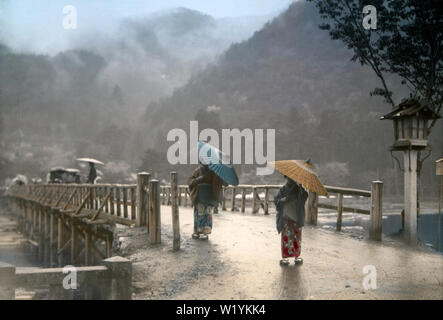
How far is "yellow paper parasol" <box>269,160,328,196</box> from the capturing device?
19.6ft

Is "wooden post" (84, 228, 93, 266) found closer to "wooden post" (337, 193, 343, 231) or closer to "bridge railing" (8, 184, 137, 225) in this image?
"bridge railing" (8, 184, 137, 225)

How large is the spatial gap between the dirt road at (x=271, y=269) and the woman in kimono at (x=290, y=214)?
29cm

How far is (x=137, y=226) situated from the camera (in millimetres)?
9469

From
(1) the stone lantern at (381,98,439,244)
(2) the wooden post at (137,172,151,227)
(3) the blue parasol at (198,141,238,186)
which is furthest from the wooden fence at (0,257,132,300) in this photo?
(1) the stone lantern at (381,98,439,244)

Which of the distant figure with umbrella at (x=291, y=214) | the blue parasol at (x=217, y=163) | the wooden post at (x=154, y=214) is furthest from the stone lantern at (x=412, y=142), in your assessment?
the wooden post at (x=154, y=214)

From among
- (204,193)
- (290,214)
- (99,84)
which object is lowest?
(290,214)

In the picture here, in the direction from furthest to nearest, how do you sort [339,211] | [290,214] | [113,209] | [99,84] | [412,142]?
[99,84] < [113,209] < [339,211] < [412,142] < [290,214]

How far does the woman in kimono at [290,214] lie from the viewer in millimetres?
6477

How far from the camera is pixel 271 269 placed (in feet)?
20.3

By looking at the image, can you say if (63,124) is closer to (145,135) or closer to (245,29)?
(145,135)

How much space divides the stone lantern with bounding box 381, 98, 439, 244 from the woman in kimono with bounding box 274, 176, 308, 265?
12.6ft
